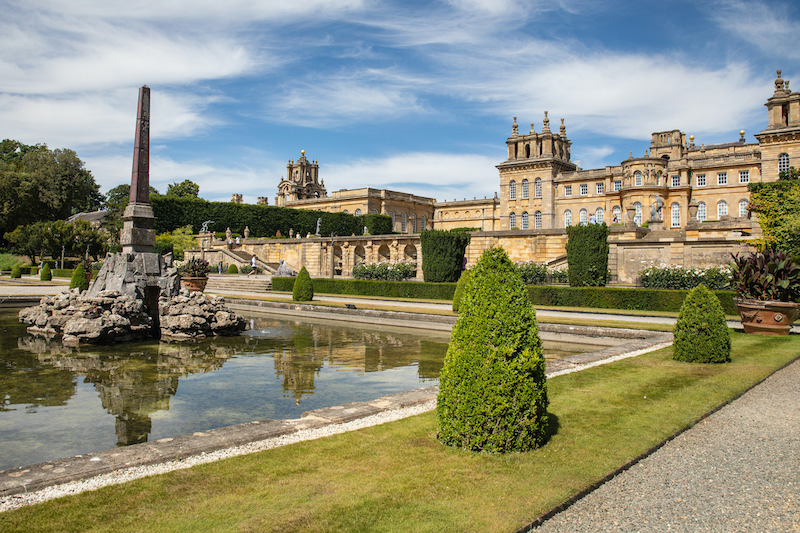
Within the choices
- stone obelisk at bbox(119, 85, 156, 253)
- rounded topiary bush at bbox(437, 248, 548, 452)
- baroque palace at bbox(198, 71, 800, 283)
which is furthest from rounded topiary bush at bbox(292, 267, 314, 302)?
rounded topiary bush at bbox(437, 248, 548, 452)

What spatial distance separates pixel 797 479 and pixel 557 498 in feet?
7.08

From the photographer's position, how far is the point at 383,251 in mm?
44250

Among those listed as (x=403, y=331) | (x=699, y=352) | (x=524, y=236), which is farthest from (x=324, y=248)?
(x=699, y=352)

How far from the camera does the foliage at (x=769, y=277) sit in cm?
1212

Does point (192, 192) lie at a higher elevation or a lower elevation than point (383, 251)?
higher

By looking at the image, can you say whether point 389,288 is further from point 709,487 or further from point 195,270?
point 709,487

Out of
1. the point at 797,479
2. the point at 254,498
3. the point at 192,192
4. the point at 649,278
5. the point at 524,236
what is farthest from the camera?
the point at 192,192

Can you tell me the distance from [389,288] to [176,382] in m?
18.1

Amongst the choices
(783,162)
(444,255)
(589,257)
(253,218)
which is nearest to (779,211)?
(589,257)

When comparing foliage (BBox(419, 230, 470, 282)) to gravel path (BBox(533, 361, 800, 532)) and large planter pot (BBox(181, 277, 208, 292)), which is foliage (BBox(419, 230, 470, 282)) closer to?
large planter pot (BBox(181, 277, 208, 292))

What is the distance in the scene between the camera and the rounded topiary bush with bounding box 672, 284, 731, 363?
9078 millimetres

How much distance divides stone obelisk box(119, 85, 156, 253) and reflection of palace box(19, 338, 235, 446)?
3.40m

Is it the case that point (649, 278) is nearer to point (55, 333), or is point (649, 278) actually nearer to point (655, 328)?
point (655, 328)

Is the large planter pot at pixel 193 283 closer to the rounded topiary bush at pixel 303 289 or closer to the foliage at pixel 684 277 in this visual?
the rounded topiary bush at pixel 303 289
